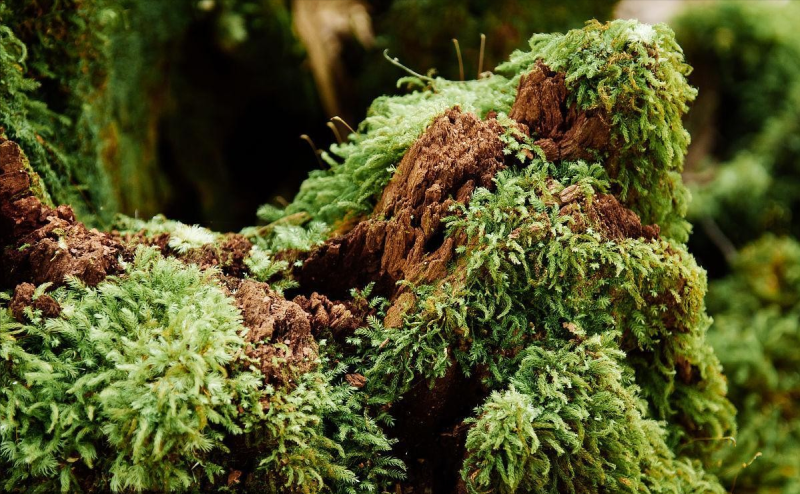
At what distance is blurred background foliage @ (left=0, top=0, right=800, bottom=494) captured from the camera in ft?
8.82

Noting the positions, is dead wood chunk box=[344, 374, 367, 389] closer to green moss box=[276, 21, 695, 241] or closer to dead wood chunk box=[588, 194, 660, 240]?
green moss box=[276, 21, 695, 241]

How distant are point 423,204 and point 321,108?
393cm

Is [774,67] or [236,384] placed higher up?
[774,67]

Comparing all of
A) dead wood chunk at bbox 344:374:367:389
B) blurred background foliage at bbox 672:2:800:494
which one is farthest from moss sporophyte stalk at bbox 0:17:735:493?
blurred background foliage at bbox 672:2:800:494

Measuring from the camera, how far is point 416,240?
1.99 meters

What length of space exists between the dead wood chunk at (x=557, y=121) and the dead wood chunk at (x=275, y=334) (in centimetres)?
107

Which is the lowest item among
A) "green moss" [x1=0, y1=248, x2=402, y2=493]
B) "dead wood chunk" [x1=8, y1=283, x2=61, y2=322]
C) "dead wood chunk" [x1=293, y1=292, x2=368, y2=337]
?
"green moss" [x1=0, y1=248, x2=402, y2=493]

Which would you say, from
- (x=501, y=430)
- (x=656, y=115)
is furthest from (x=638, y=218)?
(x=501, y=430)

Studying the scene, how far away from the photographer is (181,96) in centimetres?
505

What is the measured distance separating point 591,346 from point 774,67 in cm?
578

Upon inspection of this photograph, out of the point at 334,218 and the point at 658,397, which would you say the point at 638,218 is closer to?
the point at 658,397

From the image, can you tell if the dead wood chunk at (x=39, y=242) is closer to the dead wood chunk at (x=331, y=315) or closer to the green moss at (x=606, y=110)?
the dead wood chunk at (x=331, y=315)

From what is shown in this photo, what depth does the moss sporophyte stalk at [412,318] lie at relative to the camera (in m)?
1.62

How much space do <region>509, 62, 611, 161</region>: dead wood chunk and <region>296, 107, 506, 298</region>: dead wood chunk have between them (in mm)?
164
